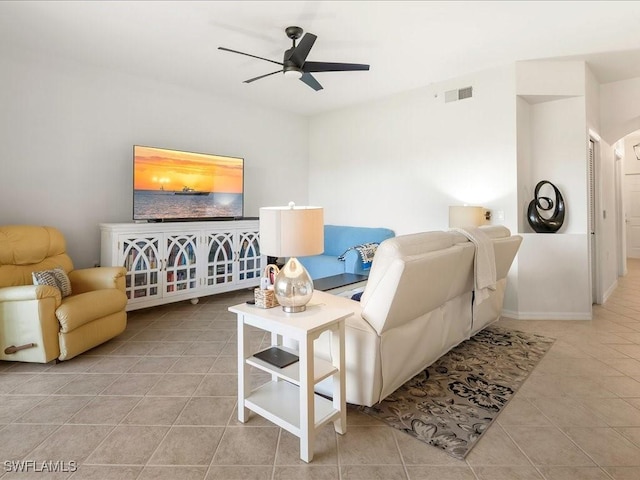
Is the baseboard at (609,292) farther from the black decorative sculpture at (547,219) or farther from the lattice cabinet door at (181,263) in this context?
the lattice cabinet door at (181,263)

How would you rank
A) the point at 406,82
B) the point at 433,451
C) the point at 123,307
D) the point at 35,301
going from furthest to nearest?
1. the point at 406,82
2. the point at 123,307
3. the point at 35,301
4. the point at 433,451

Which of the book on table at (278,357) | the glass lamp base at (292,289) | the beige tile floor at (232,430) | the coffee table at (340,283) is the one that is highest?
the glass lamp base at (292,289)

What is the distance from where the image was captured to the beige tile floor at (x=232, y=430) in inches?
61.6

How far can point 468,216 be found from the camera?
373 centimetres

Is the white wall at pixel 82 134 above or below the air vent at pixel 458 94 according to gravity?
below

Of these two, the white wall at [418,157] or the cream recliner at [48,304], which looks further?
the white wall at [418,157]

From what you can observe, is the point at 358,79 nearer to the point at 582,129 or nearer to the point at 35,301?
the point at 582,129

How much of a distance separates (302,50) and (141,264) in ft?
8.78

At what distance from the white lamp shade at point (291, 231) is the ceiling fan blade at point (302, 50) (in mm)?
1591

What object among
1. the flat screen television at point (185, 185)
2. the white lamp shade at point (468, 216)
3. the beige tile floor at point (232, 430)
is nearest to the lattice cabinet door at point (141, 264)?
the flat screen television at point (185, 185)

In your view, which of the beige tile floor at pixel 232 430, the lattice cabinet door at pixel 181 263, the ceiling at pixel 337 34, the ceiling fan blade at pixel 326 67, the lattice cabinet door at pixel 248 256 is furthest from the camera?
the lattice cabinet door at pixel 248 256

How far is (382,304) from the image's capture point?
1.83 metres

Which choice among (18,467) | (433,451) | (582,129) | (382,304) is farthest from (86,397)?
(582,129)

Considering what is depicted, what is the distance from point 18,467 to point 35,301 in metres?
1.30
